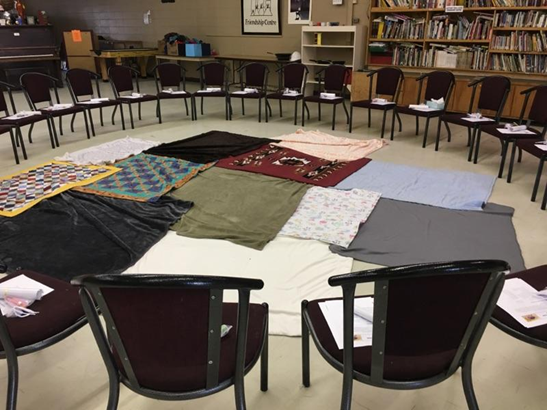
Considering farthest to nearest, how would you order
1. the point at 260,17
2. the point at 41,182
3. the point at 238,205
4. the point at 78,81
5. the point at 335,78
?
the point at 260,17 → the point at 335,78 → the point at 78,81 → the point at 41,182 → the point at 238,205

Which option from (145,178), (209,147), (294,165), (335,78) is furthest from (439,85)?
(145,178)

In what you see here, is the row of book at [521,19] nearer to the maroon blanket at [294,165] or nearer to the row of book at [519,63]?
the row of book at [519,63]

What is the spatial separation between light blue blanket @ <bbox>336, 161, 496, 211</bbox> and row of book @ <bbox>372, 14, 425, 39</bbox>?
3432 mm

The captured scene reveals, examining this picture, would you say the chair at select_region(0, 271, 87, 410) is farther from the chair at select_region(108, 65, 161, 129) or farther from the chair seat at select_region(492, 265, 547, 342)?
the chair at select_region(108, 65, 161, 129)

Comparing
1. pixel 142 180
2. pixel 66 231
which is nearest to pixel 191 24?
pixel 142 180

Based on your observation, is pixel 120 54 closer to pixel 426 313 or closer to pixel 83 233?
pixel 83 233

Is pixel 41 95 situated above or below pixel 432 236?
above

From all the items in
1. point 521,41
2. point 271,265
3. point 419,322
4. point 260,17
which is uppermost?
point 260,17

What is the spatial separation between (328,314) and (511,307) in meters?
0.69

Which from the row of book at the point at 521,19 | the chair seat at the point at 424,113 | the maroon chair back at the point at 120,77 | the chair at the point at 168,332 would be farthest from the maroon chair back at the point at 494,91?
the maroon chair back at the point at 120,77

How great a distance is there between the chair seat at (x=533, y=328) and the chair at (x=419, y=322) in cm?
28

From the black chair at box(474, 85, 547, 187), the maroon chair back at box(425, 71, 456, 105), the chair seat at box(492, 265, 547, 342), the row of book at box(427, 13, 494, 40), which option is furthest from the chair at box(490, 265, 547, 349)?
the row of book at box(427, 13, 494, 40)

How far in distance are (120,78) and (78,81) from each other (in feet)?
2.00

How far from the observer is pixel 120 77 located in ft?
20.6
